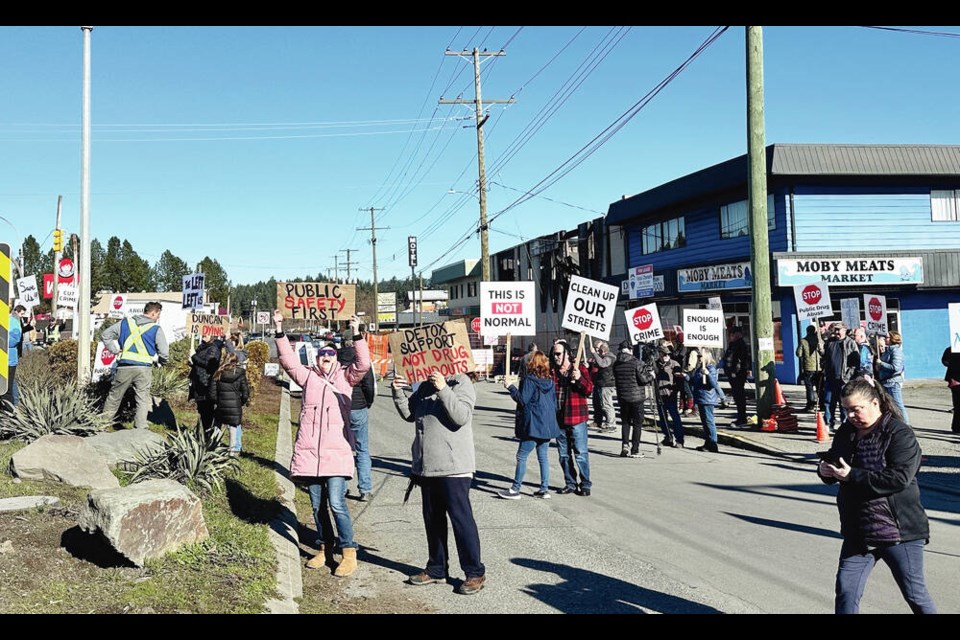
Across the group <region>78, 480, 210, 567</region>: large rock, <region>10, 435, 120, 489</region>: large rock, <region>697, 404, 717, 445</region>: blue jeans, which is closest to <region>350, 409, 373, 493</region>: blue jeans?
<region>10, 435, 120, 489</region>: large rock

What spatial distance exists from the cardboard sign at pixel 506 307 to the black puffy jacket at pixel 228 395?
12.0ft

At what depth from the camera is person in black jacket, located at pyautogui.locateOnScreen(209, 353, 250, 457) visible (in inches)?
477

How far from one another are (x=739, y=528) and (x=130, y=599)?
5.82 meters

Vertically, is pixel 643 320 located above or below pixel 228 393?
above

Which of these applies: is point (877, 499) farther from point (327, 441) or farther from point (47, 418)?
point (47, 418)

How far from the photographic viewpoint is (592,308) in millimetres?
14500

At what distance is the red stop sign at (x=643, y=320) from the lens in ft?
61.1

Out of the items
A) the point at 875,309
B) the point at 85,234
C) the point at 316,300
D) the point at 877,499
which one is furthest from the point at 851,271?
the point at 877,499

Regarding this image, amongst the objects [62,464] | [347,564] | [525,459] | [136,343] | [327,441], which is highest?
[136,343]

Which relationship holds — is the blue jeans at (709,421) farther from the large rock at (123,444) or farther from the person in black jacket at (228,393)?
the large rock at (123,444)

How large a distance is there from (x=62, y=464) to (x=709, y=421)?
32.7 ft

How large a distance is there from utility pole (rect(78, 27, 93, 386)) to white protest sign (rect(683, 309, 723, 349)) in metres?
11.4
